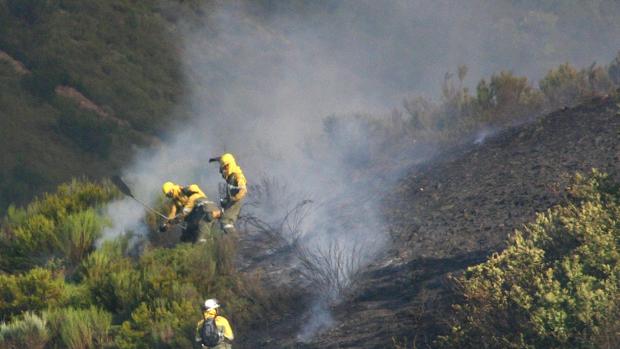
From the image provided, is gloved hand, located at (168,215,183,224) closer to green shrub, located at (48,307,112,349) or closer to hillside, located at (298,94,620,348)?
green shrub, located at (48,307,112,349)

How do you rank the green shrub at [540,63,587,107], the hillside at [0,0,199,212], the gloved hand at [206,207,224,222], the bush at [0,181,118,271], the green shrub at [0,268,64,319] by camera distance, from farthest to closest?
the hillside at [0,0,199,212], the green shrub at [540,63,587,107], the bush at [0,181,118,271], the gloved hand at [206,207,224,222], the green shrub at [0,268,64,319]

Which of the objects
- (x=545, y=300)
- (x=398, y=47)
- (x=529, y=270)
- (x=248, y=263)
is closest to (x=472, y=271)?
(x=529, y=270)

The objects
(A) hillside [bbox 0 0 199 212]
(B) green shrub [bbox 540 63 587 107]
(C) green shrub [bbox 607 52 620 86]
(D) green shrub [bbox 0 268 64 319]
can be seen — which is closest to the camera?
(D) green shrub [bbox 0 268 64 319]

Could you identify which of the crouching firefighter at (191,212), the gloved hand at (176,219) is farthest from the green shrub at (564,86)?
the gloved hand at (176,219)

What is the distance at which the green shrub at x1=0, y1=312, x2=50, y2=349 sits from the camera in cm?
1067

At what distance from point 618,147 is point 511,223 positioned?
7.36 feet

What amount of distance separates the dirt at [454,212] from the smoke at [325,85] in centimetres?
35

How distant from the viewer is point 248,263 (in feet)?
42.3

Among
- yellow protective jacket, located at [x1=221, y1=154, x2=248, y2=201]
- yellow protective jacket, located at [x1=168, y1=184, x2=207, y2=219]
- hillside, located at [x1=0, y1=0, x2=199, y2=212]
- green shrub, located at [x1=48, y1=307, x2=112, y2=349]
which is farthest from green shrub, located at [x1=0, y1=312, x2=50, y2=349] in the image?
hillside, located at [x1=0, y1=0, x2=199, y2=212]

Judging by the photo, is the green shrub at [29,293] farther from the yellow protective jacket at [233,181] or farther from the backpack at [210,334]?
the backpack at [210,334]

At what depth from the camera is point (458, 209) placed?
1206cm

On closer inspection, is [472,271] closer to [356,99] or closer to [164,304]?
[164,304]

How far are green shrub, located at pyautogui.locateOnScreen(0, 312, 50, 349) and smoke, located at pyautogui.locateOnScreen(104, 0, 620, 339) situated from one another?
9.38ft

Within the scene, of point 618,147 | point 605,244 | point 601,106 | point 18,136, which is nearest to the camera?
point 605,244
